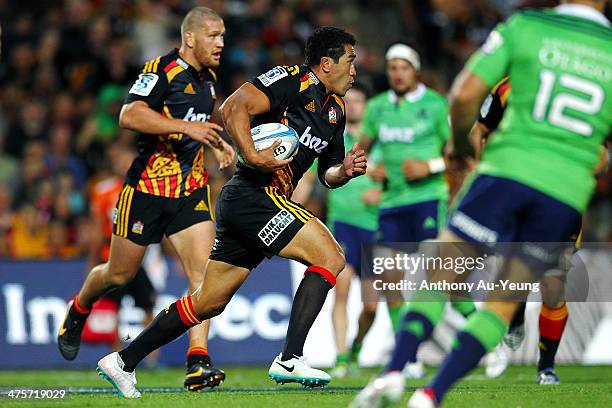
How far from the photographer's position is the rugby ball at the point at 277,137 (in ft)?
25.1

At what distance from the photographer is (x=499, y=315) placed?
579 cm

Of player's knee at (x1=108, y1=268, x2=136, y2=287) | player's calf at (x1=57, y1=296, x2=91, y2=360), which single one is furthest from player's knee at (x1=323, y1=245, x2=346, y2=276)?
player's calf at (x1=57, y1=296, x2=91, y2=360)

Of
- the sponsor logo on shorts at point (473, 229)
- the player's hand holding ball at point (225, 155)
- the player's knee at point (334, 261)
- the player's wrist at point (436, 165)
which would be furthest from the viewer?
the player's wrist at point (436, 165)

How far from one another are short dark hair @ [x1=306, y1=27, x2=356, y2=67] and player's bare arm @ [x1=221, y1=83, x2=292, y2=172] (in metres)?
0.66

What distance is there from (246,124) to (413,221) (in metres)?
4.60

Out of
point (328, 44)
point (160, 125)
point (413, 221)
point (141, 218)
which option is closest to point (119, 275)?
point (141, 218)

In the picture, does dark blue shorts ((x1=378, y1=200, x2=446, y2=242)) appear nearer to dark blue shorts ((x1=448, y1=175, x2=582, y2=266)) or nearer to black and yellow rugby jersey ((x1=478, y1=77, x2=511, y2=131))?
black and yellow rugby jersey ((x1=478, y1=77, x2=511, y2=131))

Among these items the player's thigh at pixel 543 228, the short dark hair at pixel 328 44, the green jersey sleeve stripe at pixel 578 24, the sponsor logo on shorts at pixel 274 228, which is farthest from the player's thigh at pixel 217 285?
the green jersey sleeve stripe at pixel 578 24

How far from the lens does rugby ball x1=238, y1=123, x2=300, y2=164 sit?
301 inches

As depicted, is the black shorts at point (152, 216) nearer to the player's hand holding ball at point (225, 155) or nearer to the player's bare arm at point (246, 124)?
the player's hand holding ball at point (225, 155)

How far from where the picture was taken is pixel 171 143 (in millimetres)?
9203

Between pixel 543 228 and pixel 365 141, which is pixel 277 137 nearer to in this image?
pixel 543 228

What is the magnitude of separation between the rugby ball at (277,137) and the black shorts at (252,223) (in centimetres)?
27

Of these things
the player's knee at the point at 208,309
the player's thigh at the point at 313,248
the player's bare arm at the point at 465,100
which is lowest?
the player's knee at the point at 208,309
